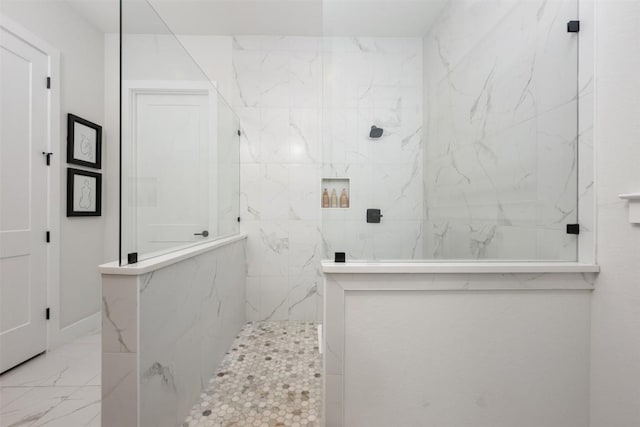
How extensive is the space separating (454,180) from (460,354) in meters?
0.75

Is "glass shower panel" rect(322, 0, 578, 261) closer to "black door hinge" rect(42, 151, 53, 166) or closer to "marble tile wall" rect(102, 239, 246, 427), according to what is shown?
"marble tile wall" rect(102, 239, 246, 427)

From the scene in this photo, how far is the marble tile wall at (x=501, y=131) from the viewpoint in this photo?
46.8 inches


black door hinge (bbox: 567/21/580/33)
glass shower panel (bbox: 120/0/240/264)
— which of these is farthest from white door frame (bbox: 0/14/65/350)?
black door hinge (bbox: 567/21/580/33)

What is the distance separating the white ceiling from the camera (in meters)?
1.29

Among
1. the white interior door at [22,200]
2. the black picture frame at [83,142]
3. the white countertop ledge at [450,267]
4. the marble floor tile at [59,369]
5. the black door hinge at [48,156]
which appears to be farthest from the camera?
the black picture frame at [83,142]

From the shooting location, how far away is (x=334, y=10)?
1298mm

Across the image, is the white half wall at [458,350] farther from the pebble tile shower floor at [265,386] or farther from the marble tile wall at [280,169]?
the marble tile wall at [280,169]

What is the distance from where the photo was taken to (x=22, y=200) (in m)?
1.97

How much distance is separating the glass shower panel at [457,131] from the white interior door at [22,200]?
220cm

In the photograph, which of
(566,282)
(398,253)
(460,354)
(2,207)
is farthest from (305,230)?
(2,207)

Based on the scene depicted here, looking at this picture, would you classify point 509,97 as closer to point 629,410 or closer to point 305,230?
point 629,410

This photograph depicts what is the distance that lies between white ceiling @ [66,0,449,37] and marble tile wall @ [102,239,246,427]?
1.09 m

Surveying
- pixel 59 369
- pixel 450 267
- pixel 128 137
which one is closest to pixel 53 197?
pixel 59 369

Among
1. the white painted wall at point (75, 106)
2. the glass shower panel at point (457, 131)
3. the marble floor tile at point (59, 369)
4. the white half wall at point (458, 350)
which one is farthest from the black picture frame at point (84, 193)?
the white half wall at point (458, 350)
